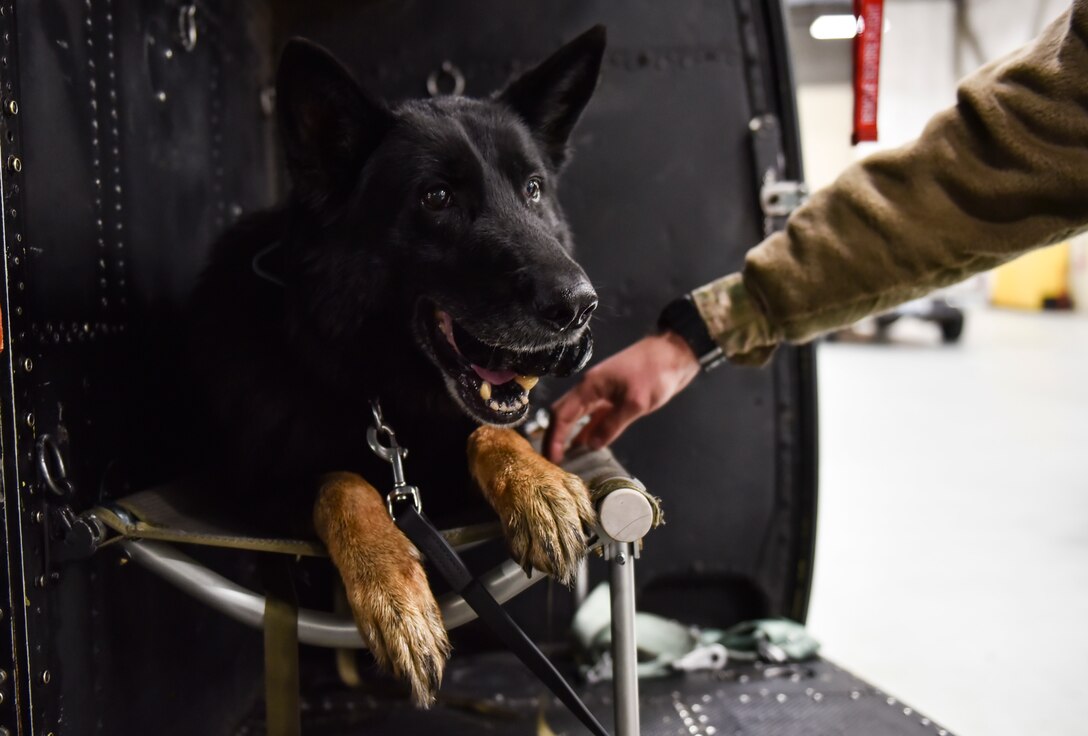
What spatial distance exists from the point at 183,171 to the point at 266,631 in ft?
3.23

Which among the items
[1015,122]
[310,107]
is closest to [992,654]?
[1015,122]

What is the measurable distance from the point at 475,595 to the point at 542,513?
0.15 metres

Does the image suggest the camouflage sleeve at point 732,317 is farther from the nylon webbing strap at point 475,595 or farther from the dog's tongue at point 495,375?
the nylon webbing strap at point 475,595

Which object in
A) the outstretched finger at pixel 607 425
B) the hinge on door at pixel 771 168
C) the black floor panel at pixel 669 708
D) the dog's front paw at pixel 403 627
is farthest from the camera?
the hinge on door at pixel 771 168

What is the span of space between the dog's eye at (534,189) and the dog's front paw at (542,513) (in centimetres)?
50

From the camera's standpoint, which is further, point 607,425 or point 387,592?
point 607,425

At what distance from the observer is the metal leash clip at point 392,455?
44.1 inches

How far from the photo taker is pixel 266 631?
1132mm

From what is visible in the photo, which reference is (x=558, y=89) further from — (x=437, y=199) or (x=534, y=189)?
(x=437, y=199)

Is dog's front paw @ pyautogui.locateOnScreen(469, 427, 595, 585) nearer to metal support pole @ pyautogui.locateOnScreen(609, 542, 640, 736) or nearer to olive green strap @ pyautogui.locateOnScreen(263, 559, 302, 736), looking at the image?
metal support pole @ pyautogui.locateOnScreen(609, 542, 640, 736)

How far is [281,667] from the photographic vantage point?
1122mm

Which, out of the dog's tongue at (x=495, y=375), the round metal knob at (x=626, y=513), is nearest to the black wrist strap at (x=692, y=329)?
the dog's tongue at (x=495, y=375)

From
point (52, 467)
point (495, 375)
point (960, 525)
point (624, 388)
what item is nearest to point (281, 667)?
point (52, 467)

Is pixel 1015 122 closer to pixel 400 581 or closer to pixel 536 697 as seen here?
pixel 400 581
